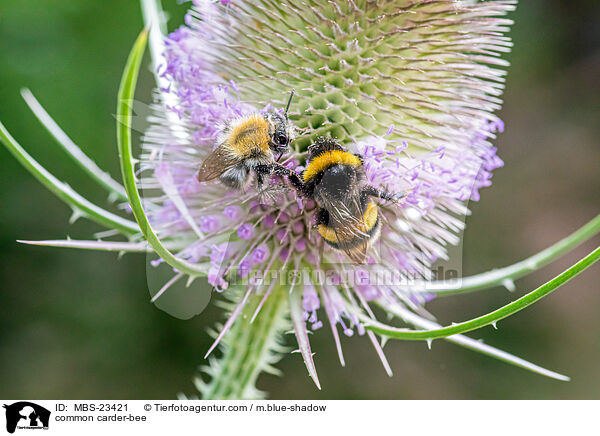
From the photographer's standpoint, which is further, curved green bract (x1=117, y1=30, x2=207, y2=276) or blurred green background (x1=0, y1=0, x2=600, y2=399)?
blurred green background (x1=0, y1=0, x2=600, y2=399)

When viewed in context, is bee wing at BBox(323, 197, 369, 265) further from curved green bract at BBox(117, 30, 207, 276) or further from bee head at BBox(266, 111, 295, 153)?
curved green bract at BBox(117, 30, 207, 276)

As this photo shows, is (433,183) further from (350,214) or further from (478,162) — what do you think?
(350,214)

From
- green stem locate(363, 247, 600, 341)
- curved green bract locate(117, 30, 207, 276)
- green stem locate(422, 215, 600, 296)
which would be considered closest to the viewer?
curved green bract locate(117, 30, 207, 276)

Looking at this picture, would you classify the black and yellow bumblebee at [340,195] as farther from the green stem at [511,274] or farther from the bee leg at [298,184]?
the green stem at [511,274]

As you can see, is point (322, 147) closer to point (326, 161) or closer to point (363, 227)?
point (326, 161)

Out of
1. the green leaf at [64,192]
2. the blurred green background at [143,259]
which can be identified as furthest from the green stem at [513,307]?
the blurred green background at [143,259]
